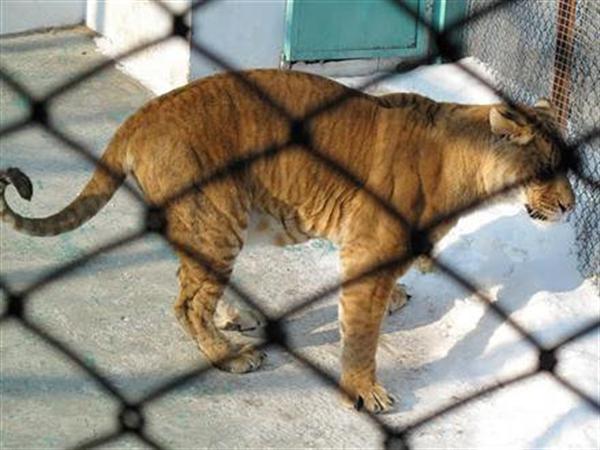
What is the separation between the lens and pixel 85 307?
9.88 ft

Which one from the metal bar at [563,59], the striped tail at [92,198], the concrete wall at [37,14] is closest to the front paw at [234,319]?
the striped tail at [92,198]

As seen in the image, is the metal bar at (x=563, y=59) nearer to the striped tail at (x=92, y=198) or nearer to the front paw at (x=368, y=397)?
the front paw at (x=368, y=397)

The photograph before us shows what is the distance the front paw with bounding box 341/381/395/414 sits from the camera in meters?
2.74

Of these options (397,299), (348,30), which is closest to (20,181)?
(397,299)

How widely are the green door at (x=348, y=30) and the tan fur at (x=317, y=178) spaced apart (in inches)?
56.9

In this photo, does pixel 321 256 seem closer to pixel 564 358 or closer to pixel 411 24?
pixel 564 358

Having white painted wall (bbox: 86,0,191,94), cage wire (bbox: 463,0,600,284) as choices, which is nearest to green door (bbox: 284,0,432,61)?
cage wire (bbox: 463,0,600,284)

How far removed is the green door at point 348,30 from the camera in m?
4.21

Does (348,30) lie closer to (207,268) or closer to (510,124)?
(207,268)

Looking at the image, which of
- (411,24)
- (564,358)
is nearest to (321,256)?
(564,358)

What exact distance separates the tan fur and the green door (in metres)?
1.45

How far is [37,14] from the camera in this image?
444 centimetres

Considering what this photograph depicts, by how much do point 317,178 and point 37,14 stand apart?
1.88 meters

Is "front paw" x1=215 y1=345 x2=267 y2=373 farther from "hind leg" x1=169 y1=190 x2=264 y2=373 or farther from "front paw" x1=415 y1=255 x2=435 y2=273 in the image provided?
"front paw" x1=415 y1=255 x2=435 y2=273
